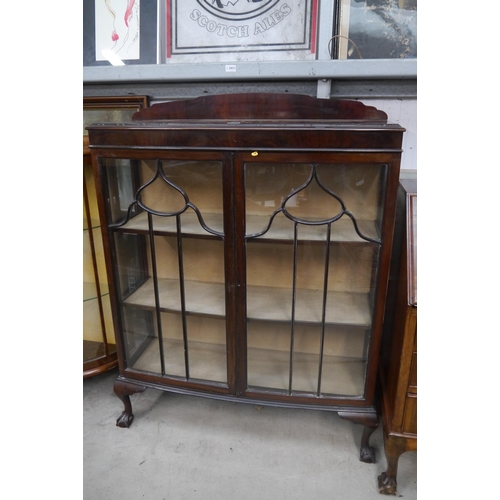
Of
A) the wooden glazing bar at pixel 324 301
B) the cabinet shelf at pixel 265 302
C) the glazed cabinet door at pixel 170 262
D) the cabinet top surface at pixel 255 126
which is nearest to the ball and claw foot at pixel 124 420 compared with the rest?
the glazed cabinet door at pixel 170 262

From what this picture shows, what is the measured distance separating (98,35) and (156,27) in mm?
225

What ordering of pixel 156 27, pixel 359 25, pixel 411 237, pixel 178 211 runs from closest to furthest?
1. pixel 411 237
2. pixel 178 211
3. pixel 359 25
4. pixel 156 27

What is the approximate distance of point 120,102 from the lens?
1.32 m

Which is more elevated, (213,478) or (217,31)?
(217,31)

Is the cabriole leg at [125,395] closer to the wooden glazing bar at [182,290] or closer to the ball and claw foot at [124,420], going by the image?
the ball and claw foot at [124,420]

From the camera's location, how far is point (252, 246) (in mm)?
971

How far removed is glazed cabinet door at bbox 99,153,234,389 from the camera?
96cm

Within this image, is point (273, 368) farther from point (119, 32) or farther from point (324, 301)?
point (119, 32)

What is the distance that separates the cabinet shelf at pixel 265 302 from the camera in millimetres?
1009

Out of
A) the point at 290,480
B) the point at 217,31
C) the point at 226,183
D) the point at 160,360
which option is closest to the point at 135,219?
the point at 226,183

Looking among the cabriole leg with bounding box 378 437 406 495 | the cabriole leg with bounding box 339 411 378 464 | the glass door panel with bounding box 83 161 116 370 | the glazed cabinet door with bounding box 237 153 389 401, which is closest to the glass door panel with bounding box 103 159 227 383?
the glazed cabinet door with bounding box 237 153 389 401

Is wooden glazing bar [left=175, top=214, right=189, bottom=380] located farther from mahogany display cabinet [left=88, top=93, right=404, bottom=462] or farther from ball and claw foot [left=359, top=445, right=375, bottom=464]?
ball and claw foot [left=359, top=445, right=375, bottom=464]

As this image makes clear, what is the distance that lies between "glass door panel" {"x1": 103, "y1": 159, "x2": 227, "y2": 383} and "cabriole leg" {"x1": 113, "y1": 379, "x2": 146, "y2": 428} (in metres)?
0.07

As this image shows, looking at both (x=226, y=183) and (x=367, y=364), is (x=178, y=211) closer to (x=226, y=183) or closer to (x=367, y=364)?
(x=226, y=183)
